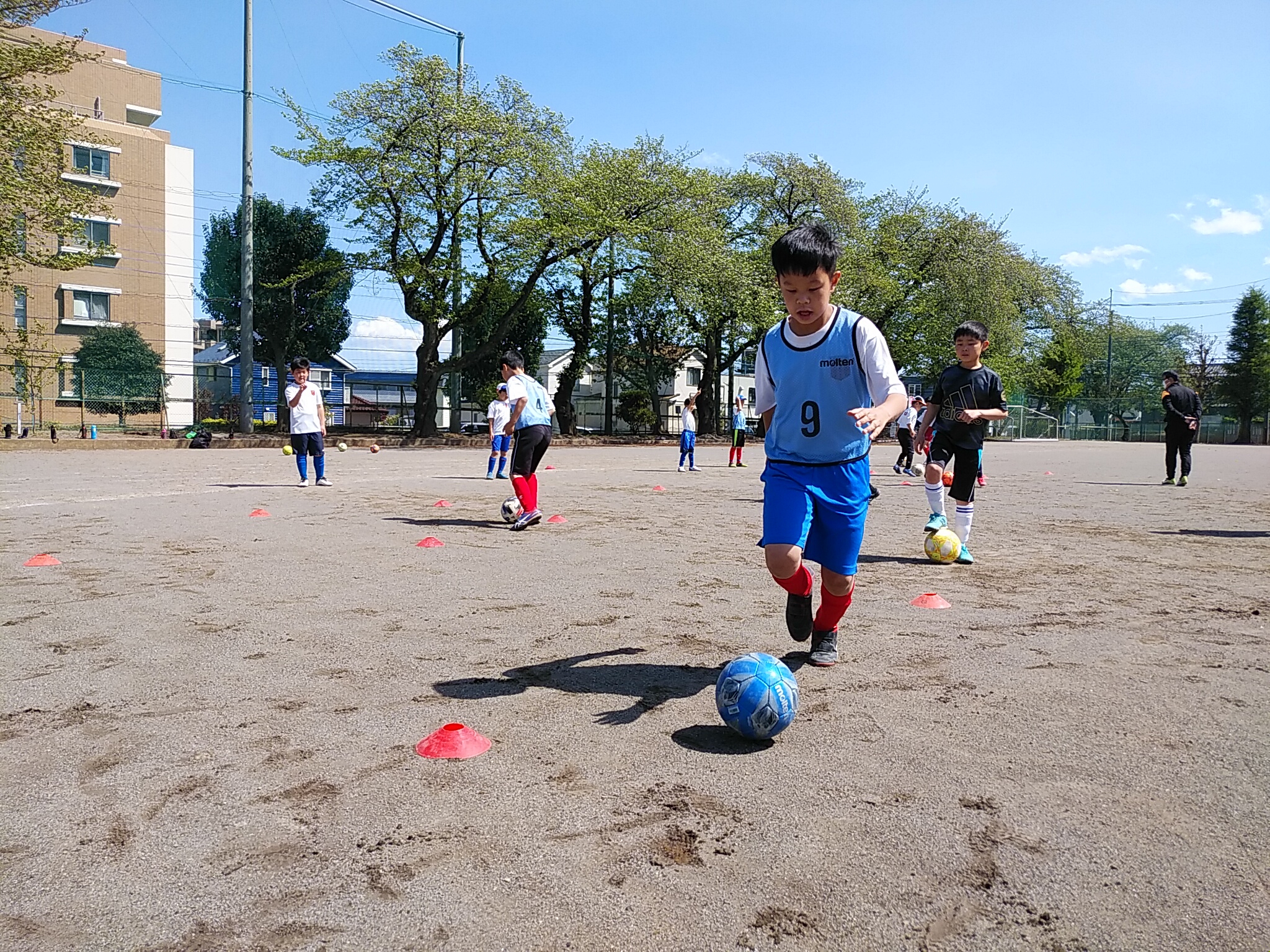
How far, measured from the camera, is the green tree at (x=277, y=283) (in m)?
45.7

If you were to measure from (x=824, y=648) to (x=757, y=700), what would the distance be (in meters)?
1.22

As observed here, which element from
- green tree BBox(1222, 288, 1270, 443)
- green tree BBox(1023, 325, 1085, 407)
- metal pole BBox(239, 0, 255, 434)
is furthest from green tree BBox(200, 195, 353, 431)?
green tree BBox(1222, 288, 1270, 443)

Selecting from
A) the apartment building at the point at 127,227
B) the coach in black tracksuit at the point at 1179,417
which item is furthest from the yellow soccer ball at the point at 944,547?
the apartment building at the point at 127,227

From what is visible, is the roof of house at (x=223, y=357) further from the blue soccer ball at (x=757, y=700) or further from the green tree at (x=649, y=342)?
the blue soccer ball at (x=757, y=700)

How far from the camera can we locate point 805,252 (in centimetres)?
396

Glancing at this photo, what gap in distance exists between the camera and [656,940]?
7.00 ft

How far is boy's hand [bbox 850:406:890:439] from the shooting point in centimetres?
391

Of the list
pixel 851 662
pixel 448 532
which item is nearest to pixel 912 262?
pixel 448 532

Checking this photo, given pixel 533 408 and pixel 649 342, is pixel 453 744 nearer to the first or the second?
pixel 533 408

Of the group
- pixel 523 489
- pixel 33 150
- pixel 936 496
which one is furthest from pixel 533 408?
pixel 33 150

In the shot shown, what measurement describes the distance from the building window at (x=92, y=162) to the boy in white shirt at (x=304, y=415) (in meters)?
45.9

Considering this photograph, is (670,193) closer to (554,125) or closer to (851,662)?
(554,125)

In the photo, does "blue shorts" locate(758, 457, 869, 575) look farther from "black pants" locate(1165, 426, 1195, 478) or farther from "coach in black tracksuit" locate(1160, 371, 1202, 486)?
"black pants" locate(1165, 426, 1195, 478)

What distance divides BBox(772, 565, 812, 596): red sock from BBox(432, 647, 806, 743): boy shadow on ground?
0.38 meters
